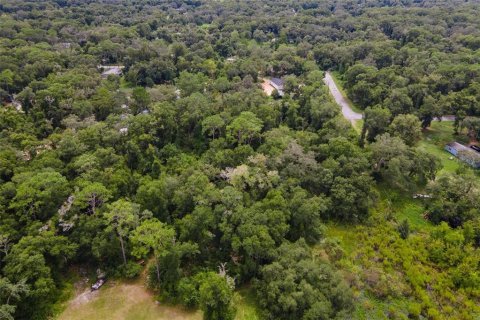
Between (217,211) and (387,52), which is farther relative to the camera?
(387,52)

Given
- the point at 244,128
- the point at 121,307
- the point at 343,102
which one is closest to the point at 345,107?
the point at 343,102

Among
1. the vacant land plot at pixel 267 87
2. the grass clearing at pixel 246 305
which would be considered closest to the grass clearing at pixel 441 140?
the vacant land plot at pixel 267 87

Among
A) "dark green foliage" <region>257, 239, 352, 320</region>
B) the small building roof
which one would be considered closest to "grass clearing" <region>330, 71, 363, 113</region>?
the small building roof

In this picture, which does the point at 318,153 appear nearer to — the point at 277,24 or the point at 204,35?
the point at 204,35

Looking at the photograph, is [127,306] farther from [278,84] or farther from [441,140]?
[278,84]

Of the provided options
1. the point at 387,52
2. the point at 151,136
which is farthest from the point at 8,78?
the point at 387,52

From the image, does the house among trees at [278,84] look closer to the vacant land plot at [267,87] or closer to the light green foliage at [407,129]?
the vacant land plot at [267,87]
